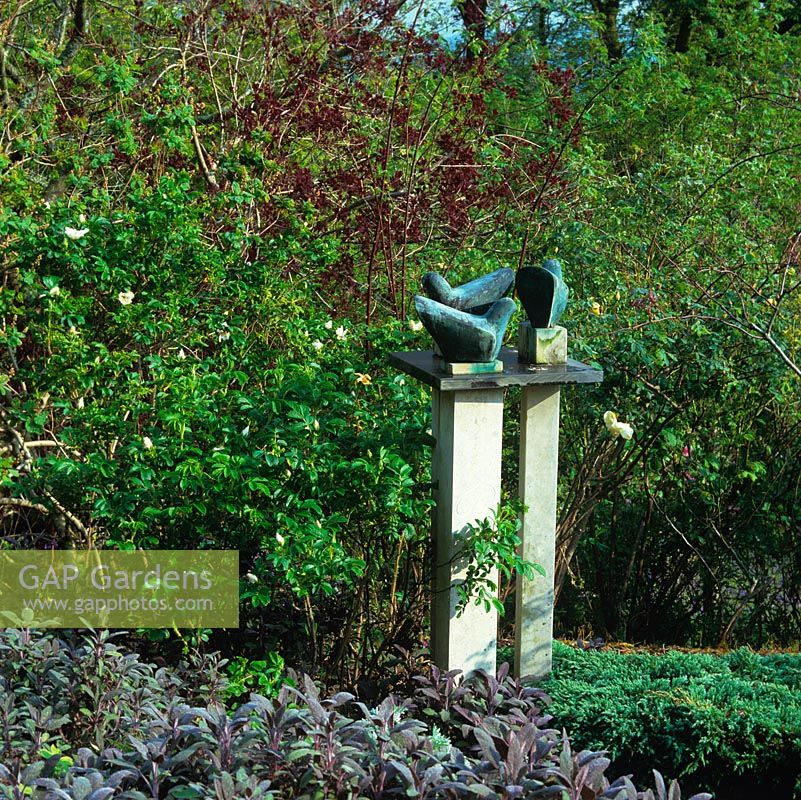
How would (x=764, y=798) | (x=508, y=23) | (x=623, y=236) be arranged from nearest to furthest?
1. (x=764, y=798)
2. (x=623, y=236)
3. (x=508, y=23)

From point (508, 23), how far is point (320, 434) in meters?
4.04

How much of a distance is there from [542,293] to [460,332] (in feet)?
1.16

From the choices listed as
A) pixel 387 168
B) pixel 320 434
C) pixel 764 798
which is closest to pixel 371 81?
pixel 387 168

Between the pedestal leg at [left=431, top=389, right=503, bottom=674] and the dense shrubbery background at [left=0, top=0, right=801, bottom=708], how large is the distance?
10 cm

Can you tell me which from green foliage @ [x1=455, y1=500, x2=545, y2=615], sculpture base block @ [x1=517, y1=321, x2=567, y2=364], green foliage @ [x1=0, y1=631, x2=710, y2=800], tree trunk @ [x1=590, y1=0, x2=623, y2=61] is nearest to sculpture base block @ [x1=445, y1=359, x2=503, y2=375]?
sculpture base block @ [x1=517, y1=321, x2=567, y2=364]

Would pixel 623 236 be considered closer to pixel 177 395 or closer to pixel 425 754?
pixel 177 395

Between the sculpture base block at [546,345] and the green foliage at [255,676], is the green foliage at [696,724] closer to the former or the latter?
the green foliage at [255,676]

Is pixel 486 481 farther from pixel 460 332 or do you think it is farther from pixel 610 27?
pixel 610 27

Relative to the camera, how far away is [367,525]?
339cm

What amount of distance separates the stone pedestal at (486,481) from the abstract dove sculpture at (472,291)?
20cm

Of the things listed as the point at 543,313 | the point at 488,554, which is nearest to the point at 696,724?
the point at 488,554

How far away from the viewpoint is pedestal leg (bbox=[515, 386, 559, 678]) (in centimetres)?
340

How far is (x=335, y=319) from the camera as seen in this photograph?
16.1 ft

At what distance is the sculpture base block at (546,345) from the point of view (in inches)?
132
